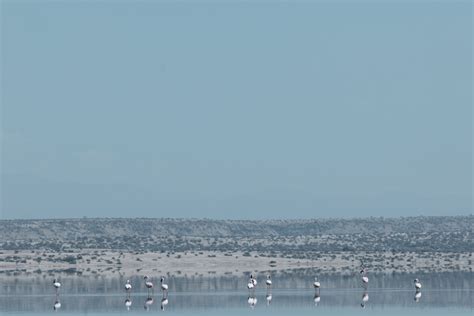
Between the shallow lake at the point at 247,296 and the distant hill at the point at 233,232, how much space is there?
3851 centimetres

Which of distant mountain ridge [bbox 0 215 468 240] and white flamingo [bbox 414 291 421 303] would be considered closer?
white flamingo [bbox 414 291 421 303]

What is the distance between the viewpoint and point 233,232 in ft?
543

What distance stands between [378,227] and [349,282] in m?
94.4

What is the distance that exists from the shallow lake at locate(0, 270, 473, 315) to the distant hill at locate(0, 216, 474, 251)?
38.5 meters

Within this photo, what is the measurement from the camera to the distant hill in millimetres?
121625

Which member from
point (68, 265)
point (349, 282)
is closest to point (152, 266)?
point (68, 265)

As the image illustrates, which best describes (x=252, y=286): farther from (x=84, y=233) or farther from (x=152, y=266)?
(x=84, y=233)

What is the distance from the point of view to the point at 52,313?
56750 mm

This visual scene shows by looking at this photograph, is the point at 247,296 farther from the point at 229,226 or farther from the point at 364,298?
the point at 229,226

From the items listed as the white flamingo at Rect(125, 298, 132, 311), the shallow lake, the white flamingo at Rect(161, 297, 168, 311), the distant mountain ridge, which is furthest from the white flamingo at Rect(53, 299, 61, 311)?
the distant mountain ridge

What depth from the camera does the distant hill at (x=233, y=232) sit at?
121625 mm

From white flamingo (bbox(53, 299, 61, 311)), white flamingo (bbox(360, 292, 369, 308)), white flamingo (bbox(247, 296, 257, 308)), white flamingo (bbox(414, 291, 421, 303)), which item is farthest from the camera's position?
white flamingo (bbox(414, 291, 421, 303))

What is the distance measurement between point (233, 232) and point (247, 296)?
102279mm

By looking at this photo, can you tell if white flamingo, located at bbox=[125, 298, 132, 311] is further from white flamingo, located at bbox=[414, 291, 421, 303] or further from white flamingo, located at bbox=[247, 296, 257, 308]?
white flamingo, located at bbox=[414, 291, 421, 303]
